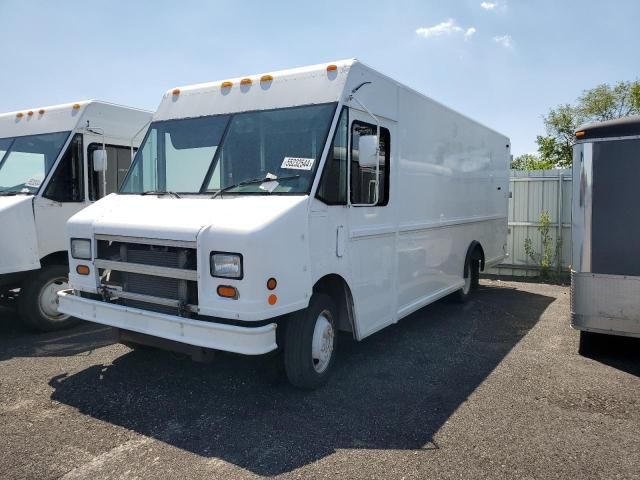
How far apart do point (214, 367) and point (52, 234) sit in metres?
3.05

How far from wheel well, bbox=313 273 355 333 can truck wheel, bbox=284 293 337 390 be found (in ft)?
0.58

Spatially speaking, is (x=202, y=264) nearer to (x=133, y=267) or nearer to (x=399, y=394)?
(x=133, y=267)

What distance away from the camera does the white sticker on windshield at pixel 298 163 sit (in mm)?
4426

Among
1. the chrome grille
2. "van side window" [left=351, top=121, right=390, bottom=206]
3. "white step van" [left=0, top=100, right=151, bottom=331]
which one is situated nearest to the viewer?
the chrome grille

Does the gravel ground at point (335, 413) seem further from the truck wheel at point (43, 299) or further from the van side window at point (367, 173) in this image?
the van side window at point (367, 173)

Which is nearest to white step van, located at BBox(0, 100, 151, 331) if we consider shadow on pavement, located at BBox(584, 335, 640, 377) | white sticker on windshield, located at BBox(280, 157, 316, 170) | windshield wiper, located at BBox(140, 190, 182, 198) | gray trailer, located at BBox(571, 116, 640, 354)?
windshield wiper, located at BBox(140, 190, 182, 198)

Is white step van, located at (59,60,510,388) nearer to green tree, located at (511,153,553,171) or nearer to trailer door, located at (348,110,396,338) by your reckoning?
trailer door, located at (348,110,396,338)

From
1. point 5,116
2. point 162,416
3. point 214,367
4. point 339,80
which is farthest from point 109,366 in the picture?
point 5,116

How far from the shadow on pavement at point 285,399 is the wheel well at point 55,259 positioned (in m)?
2.04

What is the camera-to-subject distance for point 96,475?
328 cm

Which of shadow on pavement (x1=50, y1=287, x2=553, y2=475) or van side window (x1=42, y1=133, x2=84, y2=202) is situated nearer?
shadow on pavement (x1=50, y1=287, x2=553, y2=475)

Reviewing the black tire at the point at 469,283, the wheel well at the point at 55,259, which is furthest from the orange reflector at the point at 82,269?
the black tire at the point at 469,283

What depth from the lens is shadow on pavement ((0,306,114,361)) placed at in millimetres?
5797

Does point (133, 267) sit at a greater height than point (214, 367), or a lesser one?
greater
